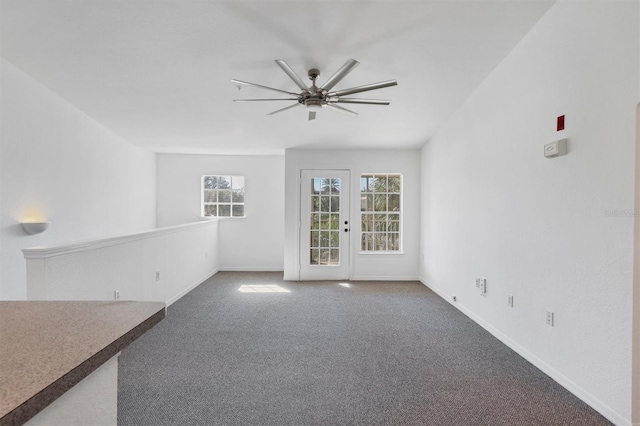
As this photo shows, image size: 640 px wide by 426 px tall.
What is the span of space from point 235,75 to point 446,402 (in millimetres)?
3431

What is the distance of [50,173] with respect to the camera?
351 cm

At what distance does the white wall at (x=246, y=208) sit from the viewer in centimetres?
655

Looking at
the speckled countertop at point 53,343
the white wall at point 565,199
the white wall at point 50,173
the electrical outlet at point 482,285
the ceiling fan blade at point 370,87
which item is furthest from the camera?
the electrical outlet at point 482,285

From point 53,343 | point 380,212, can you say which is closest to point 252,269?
point 380,212

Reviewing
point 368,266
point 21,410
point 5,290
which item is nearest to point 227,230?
point 368,266

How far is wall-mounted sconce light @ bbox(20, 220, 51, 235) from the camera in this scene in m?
3.08

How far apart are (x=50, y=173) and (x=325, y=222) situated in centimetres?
387

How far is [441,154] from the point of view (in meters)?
4.71

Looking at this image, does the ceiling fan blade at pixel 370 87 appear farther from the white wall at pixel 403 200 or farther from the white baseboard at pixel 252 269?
the white baseboard at pixel 252 269

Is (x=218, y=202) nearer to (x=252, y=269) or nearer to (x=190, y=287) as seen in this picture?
(x=252, y=269)

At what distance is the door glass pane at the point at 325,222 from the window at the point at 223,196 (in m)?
1.80

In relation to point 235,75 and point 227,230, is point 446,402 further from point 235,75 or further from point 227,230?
point 227,230

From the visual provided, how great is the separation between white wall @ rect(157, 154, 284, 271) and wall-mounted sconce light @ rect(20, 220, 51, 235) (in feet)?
10.9

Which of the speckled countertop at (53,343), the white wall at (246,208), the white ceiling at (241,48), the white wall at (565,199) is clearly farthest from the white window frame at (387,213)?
the speckled countertop at (53,343)
